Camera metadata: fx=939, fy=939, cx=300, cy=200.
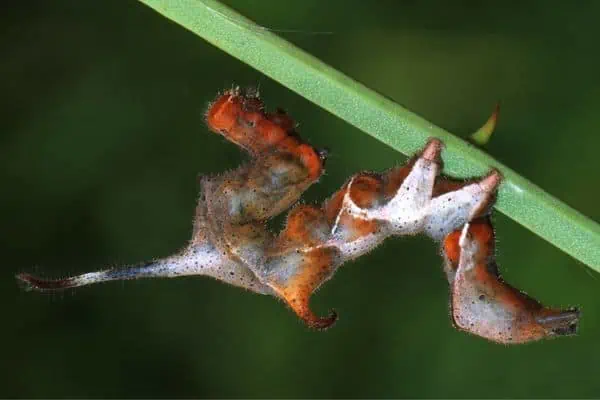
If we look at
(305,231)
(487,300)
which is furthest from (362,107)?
(487,300)

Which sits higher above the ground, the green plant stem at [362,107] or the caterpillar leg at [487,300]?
the green plant stem at [362,107]

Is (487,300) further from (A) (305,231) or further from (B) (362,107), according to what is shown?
(B) (362,107)

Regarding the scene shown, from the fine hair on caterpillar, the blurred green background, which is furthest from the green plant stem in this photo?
the blurred green background

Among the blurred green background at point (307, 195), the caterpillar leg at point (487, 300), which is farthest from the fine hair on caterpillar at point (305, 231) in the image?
the blurred green background at point (307, 195)

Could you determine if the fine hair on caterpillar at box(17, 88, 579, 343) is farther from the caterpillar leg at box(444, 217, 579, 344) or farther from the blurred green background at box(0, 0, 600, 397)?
the blurred green background at box(0, 0, 600, 397)

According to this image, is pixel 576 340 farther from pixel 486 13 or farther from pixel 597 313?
pixel 486 13

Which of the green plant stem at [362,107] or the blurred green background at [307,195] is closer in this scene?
the green plant stem at [362,107]

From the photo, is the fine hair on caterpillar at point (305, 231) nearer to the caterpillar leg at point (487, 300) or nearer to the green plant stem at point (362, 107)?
the caterpillar leg at point (487, 300)
